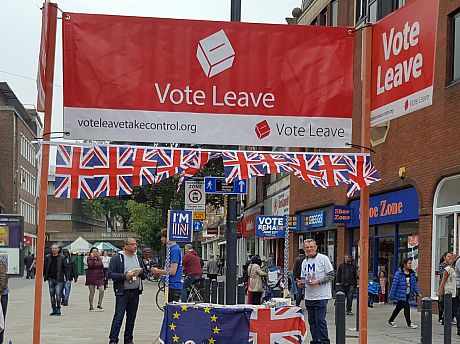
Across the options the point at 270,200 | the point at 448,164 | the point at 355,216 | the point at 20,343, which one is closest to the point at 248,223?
the point at 270,200

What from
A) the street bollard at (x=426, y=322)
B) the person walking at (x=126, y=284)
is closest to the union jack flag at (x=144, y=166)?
the street bollard at (x=426, y=322)

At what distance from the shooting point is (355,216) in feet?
91.5

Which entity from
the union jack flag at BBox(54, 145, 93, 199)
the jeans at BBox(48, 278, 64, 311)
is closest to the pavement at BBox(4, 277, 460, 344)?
the jeans at BBox(48, 278, 64, 311)

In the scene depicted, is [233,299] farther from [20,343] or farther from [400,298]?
[400,298]

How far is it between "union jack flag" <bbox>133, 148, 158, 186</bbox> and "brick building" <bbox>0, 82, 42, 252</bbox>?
58.3 metres

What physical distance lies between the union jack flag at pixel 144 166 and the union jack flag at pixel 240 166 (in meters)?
0.74

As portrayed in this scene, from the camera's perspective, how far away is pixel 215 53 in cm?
799

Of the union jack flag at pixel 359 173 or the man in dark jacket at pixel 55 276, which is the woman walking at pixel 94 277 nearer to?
the man in dark jacket at pixel 55 276

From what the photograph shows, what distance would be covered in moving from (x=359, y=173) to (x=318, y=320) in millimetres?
4024

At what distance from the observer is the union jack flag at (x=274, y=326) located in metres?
8.80

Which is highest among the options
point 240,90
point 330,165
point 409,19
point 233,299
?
point 409,19

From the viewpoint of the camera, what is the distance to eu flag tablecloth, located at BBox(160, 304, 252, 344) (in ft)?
28.5

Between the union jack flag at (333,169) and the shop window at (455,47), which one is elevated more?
the shop window at (455,47)

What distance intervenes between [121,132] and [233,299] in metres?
3.92
